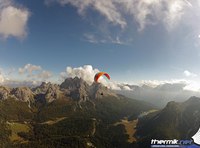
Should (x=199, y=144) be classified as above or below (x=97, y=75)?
below

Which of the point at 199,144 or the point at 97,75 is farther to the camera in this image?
the point at 199,144
